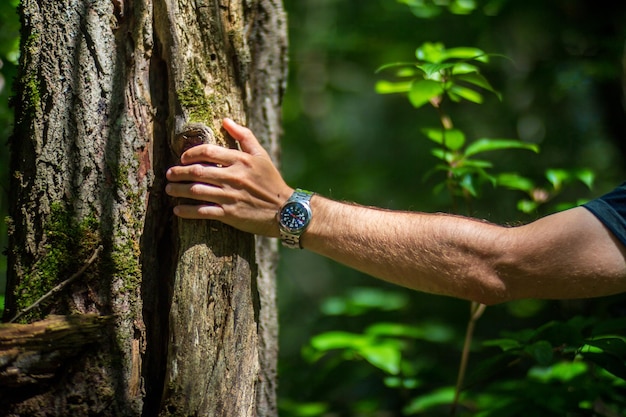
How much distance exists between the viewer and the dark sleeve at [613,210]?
156 centimetres

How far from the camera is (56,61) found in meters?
1.57

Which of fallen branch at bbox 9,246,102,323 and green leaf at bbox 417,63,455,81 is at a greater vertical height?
green leaf at bbox 417,63,455,81

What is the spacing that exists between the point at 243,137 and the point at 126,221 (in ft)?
1.33

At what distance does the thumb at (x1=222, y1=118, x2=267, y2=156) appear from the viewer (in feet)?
5.48

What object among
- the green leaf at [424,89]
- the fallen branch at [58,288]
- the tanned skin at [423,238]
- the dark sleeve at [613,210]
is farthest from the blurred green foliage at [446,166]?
the fallen branch at [58,288]

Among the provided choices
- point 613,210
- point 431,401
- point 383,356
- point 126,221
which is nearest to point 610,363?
point 613,210

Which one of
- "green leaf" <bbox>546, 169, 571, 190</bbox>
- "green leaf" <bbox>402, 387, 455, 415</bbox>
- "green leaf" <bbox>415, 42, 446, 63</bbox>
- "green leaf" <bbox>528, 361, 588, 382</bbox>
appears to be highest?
"green leaf" <bbox>415, 42, 446, 63</bbox>

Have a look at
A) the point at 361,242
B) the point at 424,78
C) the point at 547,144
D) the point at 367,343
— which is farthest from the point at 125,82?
the point at 547,144

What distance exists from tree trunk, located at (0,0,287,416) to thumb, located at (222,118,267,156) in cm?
3

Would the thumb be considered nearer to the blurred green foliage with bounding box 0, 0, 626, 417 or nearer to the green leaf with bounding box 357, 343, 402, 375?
the blurred green foliage with bounding box 0, 0, 626, 417

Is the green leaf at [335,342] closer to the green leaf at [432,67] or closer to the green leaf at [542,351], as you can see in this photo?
the green leaf at [542,351]

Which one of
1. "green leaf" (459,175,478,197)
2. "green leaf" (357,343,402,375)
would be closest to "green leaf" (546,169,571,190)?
"green leaf" (459,175,478,197)

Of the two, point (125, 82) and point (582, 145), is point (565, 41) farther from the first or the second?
→ point (125, 82)

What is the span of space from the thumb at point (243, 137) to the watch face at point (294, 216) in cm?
18
